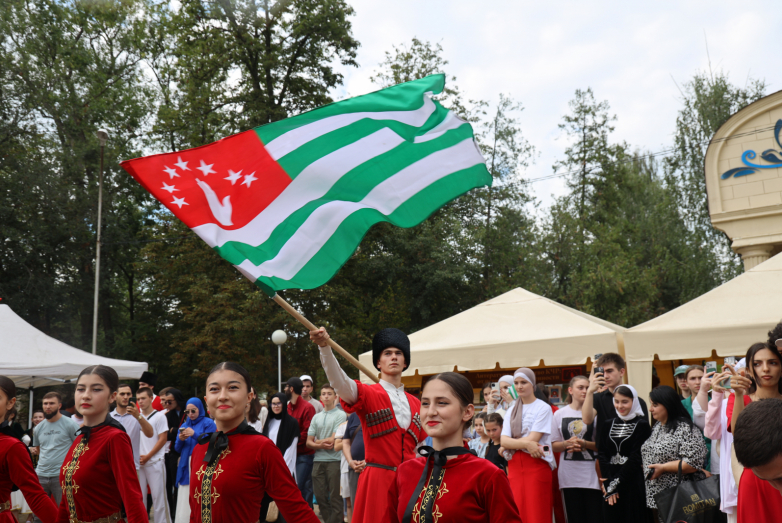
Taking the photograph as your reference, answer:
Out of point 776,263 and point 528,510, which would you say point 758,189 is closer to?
point 776,263

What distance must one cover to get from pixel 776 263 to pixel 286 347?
18.2 m

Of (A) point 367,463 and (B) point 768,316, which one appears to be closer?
(A) point 367,463

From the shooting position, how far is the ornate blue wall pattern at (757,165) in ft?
54.3

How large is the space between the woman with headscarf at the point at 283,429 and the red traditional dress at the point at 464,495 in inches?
301

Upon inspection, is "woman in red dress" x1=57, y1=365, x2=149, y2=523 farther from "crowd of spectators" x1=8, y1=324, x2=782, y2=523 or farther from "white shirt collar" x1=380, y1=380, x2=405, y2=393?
"crowd of spectators" x1=8, y1=324, x2=782, y2=523

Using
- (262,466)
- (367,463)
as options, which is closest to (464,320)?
(367,463)

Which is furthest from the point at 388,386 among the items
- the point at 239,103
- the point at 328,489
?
the point at 239,103

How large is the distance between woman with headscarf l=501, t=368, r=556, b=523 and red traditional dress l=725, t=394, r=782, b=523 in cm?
412

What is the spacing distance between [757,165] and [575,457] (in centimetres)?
1278

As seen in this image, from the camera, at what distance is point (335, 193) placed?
5.02 metres

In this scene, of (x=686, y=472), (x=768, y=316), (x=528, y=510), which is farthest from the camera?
(x=768, y=316)

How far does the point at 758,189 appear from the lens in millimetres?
16656

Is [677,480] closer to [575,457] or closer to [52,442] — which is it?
[575,457]

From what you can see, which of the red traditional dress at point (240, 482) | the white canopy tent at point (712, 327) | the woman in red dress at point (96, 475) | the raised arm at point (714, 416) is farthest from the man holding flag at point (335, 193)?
the white canopy tent at point (712, 327)
